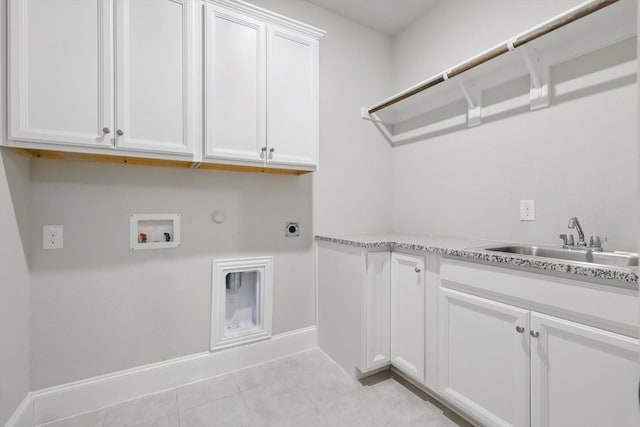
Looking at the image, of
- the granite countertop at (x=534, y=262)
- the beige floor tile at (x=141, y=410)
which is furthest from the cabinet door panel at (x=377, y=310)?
the beige floor tile at (x=141, y=410)

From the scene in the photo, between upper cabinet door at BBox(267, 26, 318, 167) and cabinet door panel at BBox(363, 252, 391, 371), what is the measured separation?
0.76 m

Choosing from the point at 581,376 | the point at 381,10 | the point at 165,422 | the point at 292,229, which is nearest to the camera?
the point at 581,376

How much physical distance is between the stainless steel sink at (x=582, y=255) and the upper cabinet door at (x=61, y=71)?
82.3 inches

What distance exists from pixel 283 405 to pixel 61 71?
1.95m

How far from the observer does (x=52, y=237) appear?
60.1 inches

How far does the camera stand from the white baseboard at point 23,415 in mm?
1342

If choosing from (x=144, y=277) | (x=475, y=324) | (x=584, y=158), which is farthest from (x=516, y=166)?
(x=144, y=277)

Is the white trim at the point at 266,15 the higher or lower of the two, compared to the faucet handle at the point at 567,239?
higher

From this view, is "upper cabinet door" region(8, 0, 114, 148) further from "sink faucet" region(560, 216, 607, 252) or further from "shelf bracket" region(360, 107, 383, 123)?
"sink faucet" region(560, 216, 607, 252)

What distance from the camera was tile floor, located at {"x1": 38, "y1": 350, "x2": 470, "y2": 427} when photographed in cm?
152

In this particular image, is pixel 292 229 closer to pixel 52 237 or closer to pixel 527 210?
pixel 52 237

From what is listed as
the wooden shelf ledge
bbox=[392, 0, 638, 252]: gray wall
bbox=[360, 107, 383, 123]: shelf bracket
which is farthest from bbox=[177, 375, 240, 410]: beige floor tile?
bbox=[360, 107, 383, 123]: shelf bracket

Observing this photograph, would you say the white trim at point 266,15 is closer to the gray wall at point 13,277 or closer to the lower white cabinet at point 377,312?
the gray wall at point 13,277

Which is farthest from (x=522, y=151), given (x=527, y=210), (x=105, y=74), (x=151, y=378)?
(x=151, y=378)
